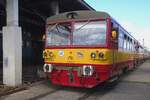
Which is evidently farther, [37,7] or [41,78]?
[37,7]

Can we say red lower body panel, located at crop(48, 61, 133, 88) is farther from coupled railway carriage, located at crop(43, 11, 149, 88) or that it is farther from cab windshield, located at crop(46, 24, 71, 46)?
cab windshield, located at crop(46, 24, 71, 46)

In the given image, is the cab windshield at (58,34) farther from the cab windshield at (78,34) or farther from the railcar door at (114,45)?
the railcar door at (114,45)

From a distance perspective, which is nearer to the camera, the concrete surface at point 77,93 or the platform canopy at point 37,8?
the concrete surface at point 77,93

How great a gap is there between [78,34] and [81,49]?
0.59 meters

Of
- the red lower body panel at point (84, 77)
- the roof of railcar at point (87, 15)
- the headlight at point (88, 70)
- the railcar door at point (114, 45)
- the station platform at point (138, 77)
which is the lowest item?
the station platform at point (138, 77)

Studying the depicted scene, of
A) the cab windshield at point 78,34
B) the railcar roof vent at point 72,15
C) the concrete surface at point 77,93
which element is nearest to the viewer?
the concrete surface at point 77,93

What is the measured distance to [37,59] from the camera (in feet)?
92.4

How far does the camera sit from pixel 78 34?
38.3 ft

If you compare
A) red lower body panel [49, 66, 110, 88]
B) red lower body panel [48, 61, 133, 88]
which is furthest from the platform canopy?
red lower body panel [49, 66, 110, 88]

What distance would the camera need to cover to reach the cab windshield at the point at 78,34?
37.1 ft

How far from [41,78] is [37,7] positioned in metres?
8.07

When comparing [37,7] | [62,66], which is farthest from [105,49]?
[37,7]

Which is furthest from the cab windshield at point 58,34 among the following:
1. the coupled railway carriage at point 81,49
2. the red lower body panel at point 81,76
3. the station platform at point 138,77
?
the station platform at point 138,77

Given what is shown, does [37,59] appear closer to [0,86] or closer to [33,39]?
[33,39]
